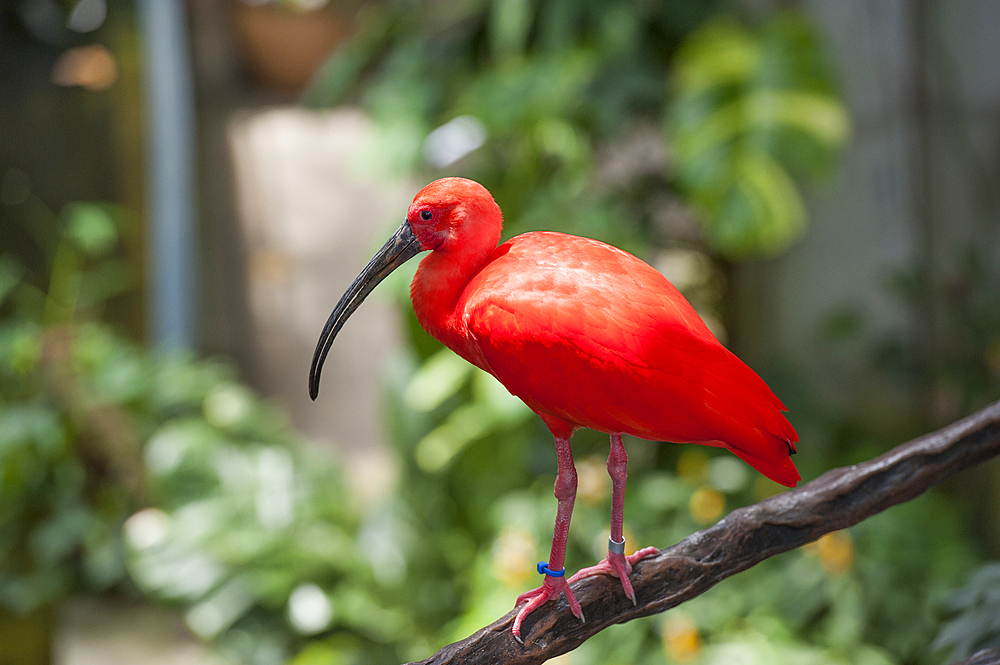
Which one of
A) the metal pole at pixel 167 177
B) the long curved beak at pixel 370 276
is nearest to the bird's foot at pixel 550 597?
the long curved beak at pixel 370 276

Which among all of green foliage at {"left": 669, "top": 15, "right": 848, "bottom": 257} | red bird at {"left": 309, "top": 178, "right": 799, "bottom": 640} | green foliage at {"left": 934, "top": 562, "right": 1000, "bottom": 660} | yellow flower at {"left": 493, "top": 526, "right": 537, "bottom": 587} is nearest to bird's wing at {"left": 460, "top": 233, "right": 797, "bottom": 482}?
red bird at {"left": 309, "top": 178, "right": 799, "bottom": 640}

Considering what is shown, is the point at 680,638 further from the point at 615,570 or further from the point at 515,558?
the point at 615,570

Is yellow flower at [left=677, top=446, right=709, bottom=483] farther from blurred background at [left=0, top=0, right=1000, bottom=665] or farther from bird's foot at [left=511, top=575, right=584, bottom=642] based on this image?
bird's foot at [left=511, top=575, right=584, bottom=642]

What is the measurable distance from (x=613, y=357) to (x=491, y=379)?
1.64 meters

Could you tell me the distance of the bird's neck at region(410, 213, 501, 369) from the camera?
2.15 ft

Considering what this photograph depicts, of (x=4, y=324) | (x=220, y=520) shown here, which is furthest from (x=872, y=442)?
(x=4, y=324)

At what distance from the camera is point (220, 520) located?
2.63 metres

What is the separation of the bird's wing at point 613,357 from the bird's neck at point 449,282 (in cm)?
2

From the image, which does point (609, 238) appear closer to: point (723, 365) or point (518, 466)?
point (518, 466)

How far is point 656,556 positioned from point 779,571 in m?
1.38

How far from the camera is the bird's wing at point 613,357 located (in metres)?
0.61

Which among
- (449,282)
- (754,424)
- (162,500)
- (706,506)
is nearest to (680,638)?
(706,506)

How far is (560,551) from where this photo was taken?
0.71 meters

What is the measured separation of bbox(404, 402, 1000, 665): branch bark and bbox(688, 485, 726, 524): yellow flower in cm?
117
